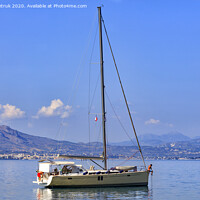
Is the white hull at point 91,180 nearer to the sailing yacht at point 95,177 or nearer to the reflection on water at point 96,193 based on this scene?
the sailing yacht at point 95,177

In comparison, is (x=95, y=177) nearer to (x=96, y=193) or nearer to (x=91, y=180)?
(x=91, y=180)

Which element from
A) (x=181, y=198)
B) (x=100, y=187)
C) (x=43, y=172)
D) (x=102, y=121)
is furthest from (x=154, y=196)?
(x=43, y=172)

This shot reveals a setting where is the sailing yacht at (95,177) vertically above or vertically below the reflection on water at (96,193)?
above

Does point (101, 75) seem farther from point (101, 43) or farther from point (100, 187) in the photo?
point (100, 187)

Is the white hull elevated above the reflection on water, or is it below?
above

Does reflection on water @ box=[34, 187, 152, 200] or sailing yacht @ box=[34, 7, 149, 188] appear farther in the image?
sailing yacht @ box=[34, 7, 149, 188]

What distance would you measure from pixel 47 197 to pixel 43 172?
19.2 ft

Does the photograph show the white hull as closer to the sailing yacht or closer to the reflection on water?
the sailing yacht

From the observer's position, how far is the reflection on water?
46250 millimetres

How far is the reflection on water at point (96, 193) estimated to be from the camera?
152 ft

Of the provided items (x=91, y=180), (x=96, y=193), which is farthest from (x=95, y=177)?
(x=96, y=193)

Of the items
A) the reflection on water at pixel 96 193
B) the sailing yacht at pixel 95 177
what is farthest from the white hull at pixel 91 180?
the reflection on water at pixel 96 193

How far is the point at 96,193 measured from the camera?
48062 mm

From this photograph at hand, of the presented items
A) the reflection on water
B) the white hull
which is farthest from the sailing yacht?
the reflection on water
